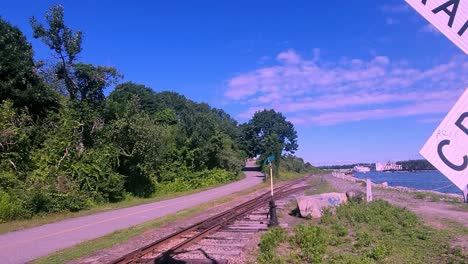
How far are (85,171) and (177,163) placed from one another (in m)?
20.1

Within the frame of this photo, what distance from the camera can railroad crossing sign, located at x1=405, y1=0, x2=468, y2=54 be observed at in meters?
1.65

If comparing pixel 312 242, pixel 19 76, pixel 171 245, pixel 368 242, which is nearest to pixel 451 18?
pixel 312 242

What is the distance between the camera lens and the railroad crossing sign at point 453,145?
167 centimetres

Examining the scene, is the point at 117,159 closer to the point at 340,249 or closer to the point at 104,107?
the point at 104,107

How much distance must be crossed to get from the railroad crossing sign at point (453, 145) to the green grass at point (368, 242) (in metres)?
7.11

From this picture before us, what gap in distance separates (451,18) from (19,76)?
2711 cm

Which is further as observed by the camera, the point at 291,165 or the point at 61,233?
the point at 291,165

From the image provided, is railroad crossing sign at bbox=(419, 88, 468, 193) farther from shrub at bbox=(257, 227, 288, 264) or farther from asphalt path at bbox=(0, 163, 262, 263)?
asphalt path at bbox=(0, 163, 262, 263)

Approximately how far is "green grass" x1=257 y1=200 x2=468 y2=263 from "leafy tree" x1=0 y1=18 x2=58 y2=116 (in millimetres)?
19276

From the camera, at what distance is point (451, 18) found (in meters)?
1.67

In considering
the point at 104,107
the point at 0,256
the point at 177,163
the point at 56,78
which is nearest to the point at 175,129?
the point at 177,163

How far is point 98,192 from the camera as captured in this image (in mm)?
27750

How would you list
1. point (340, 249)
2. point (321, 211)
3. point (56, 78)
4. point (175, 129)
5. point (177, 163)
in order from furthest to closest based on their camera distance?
point (175, 129), point (177, 163), point (56, 78), point (321, 211), point (340, 249)

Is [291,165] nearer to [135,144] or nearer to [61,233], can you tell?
[135,144]
